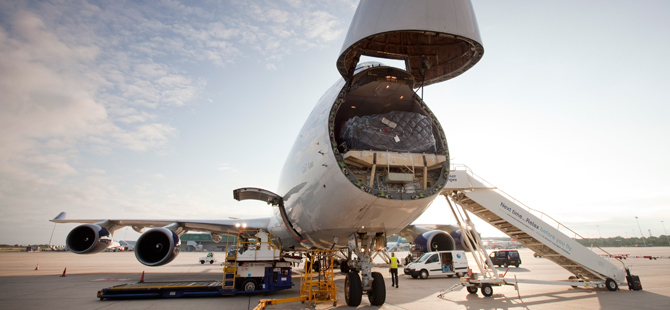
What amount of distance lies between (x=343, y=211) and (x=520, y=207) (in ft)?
25.1

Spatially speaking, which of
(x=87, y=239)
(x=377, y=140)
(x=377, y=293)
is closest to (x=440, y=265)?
(x=377, y=293)

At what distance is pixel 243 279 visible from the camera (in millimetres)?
9406

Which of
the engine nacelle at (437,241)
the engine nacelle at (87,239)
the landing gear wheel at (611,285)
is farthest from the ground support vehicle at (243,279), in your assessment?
the landing gear wheel at (611,285)

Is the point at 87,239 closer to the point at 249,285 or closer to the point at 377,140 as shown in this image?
the point at 249,285

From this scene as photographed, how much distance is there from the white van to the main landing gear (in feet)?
30.6

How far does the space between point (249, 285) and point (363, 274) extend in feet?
12.8

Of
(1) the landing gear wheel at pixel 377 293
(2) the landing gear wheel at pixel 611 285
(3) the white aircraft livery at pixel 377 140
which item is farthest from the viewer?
(2) the landing gear wheel at pixel 611 285

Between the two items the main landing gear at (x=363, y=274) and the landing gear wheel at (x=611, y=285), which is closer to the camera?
the main landing gear at (x=363, y=274)

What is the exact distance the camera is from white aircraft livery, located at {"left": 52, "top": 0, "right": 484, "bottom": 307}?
16.6 ft

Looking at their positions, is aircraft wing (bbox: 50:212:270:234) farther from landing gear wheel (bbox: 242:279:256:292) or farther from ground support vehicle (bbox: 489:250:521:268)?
ground support vehicle (bbox: 489:250:521:268)

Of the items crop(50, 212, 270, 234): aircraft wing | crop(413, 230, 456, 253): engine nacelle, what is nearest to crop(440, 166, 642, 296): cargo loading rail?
crop(413, 230, 456, 253): engine nacelle

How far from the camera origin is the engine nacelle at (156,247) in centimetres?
1138

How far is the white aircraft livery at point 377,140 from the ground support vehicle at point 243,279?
1672 mm

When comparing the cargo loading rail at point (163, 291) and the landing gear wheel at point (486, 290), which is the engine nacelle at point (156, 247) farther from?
the landing gear wheel at point (486, 290)
